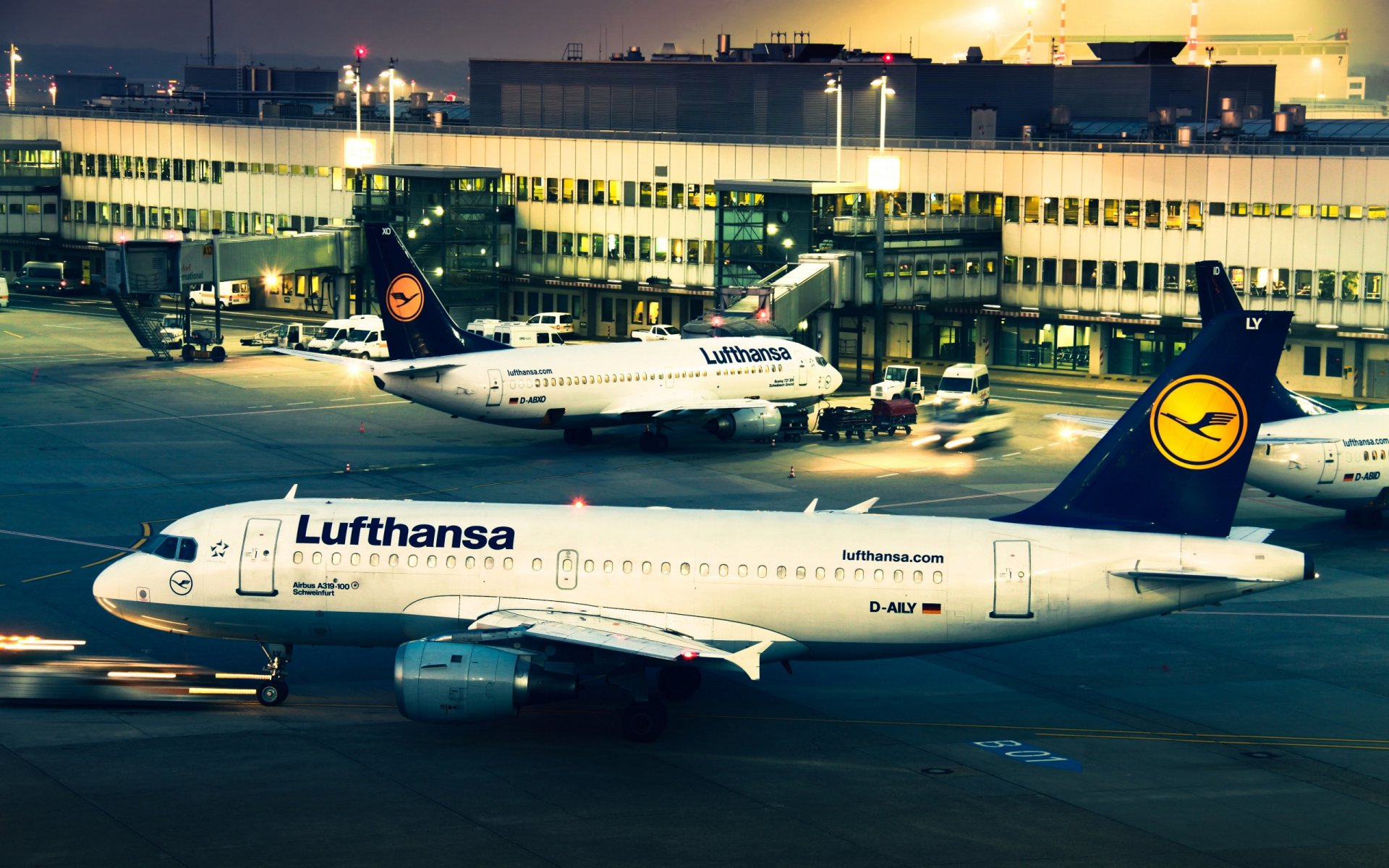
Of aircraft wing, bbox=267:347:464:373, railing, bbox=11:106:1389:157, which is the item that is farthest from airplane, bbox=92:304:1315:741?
railing, bbox=11:106:1389:157

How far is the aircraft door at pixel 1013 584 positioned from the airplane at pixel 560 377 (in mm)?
39989

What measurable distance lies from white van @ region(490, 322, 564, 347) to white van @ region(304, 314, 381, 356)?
8.23 m

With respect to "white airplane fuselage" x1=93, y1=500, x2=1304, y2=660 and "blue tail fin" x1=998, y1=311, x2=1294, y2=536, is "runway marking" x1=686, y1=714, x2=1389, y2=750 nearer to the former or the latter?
"white airplane fuselage" x1=93, y1=500, x2=1304, y2=660

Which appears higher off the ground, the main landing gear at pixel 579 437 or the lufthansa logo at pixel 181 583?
the main landing gear at pixel 579 437

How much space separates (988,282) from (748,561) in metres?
74.8

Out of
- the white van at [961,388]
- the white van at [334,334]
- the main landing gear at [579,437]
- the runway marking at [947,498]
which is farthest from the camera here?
the white van at [334,334]

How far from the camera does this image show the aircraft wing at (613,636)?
125 feet

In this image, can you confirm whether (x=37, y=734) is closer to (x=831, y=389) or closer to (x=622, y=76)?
(x=831, y=389)

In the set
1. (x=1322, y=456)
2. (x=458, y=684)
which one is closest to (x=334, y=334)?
(x=1322, y=456)

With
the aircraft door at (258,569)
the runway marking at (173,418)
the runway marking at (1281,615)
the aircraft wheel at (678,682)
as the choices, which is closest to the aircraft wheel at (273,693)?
the aircraft door at (258,569)

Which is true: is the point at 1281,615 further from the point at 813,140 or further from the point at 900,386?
the point at 813,140

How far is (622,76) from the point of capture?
14738 cm

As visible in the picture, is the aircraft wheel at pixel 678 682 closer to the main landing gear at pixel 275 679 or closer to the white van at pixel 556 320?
the main landing gear at pixel 275 679

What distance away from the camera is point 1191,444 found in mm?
41969
